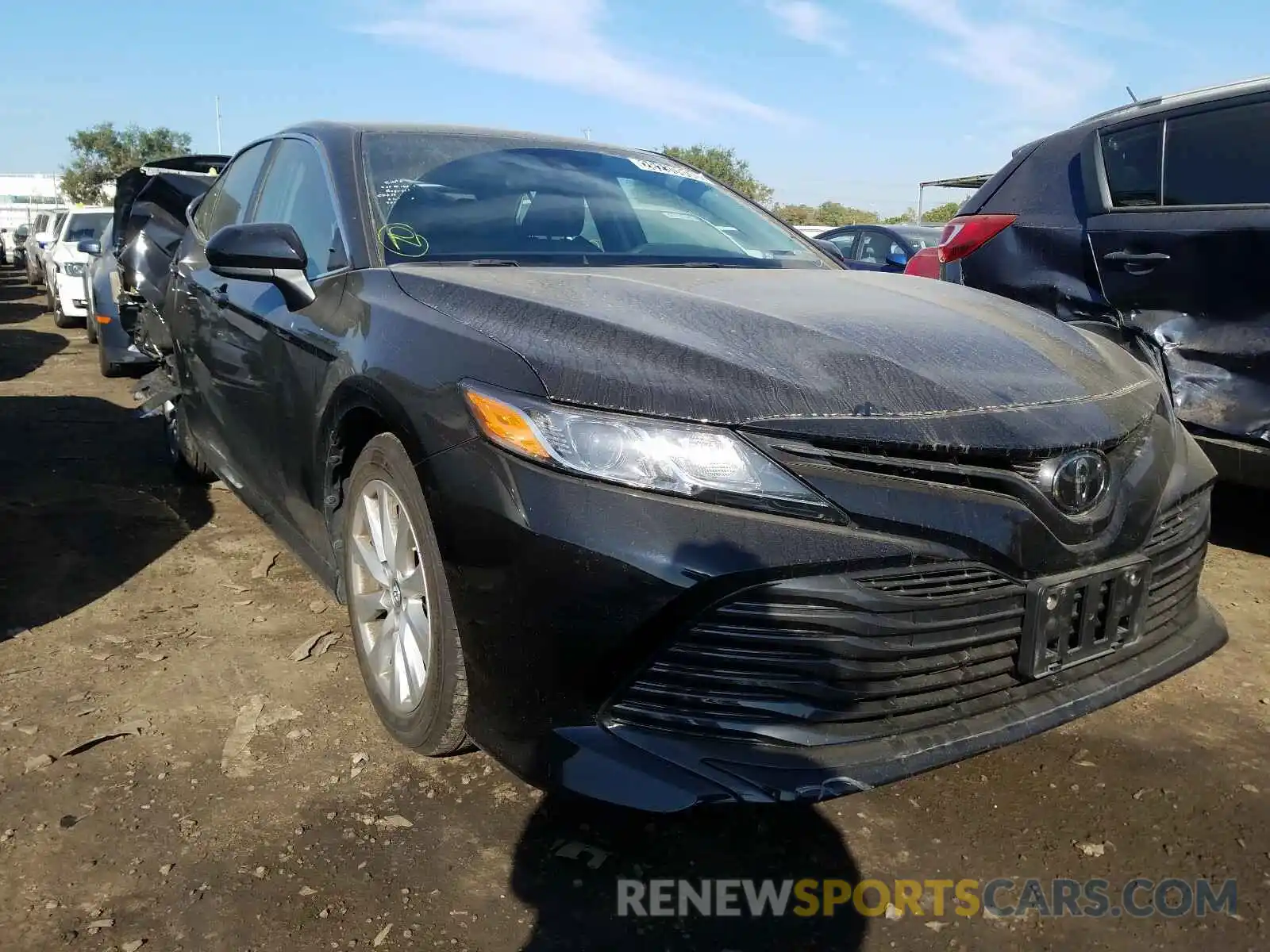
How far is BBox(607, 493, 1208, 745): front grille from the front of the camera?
71.1 inches

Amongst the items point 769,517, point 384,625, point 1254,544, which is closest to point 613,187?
point 384,625

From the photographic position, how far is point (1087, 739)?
2646mm

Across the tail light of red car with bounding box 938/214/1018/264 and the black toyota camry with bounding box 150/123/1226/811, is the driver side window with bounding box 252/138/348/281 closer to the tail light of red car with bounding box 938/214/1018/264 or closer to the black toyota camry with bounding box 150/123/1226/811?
the black toyota camry with bounding box 150/123/1226/811

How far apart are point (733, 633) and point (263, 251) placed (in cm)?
169

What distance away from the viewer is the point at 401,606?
2406 millimetres

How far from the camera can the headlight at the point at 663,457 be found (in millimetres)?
1824

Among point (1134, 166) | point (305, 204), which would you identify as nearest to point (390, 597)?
point (305, 204)

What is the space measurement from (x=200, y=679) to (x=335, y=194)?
1.43 metres

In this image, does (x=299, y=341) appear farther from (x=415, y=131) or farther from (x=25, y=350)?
(x=25, y=350)

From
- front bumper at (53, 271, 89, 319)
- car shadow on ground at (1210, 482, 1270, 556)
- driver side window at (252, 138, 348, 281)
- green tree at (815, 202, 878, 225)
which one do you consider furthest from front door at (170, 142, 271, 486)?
green tree at (815, 202, 878, 225)

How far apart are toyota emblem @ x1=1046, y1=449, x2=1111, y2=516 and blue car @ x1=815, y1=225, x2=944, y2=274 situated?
7845 mm

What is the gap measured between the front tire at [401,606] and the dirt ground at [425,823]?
19cm

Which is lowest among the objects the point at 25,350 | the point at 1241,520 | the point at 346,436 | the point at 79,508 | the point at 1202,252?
the point at 25,350

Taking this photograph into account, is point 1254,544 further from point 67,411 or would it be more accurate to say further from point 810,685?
point 67,411
